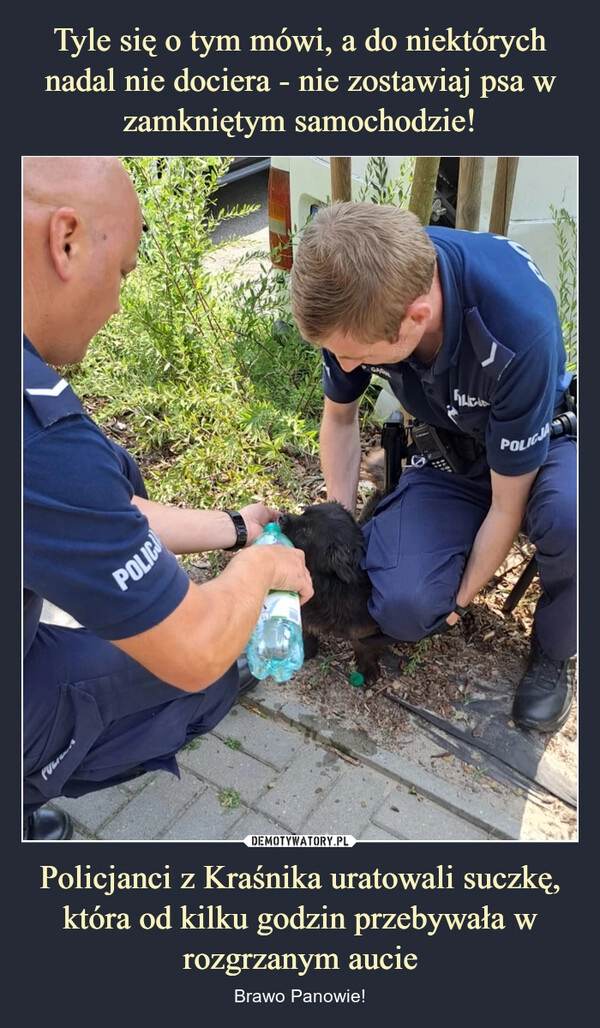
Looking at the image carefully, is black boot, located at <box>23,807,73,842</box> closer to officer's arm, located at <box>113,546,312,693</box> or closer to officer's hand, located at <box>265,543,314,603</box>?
officer's arm, located at <box>113,546,312,693</box>

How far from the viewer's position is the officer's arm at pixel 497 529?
253cm

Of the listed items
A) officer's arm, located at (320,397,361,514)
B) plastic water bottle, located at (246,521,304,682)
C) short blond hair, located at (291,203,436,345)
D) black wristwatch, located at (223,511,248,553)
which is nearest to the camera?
short blond hair, located at (291,203,436,345)

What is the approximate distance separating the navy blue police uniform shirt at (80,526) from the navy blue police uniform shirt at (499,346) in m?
1.20

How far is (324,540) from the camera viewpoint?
2771 millimetres

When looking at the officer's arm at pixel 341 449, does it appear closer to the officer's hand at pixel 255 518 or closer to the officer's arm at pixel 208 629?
the officer's hand at pixel 255 518

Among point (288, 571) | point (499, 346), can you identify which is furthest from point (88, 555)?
point (499, 346)

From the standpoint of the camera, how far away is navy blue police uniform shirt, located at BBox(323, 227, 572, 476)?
2270 mm

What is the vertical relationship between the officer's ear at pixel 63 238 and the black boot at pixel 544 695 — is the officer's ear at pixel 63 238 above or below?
above

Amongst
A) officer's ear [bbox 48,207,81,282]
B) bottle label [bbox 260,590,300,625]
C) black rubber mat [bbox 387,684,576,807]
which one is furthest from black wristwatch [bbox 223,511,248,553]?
officer's ear [bbox 48,207,81,282]

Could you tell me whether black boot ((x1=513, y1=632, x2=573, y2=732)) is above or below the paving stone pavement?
above

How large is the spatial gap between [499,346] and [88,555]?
1364 mm

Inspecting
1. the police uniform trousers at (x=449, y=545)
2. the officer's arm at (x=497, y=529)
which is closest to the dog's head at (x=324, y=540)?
the police uniform trousers at (x=449, y=545)

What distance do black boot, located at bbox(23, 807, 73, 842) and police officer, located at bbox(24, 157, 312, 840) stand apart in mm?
318
